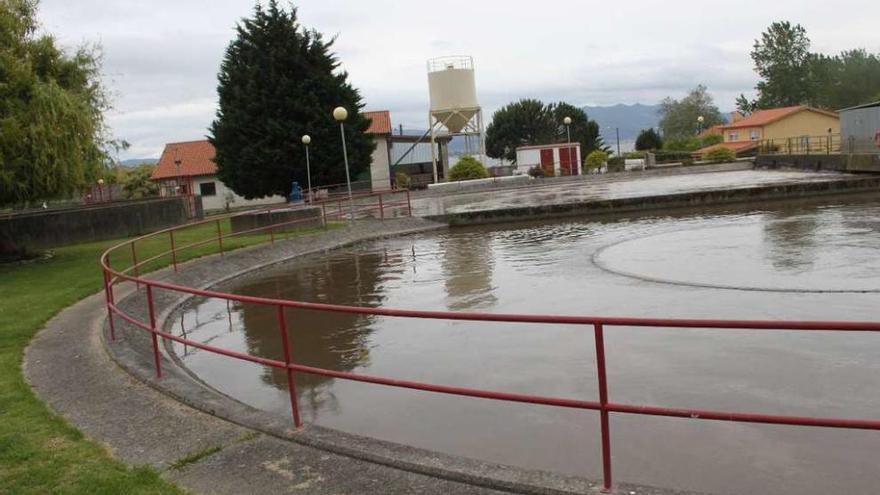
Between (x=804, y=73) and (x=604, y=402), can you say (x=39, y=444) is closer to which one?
(x=604, y=402)

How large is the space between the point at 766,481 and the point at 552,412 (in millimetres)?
2078

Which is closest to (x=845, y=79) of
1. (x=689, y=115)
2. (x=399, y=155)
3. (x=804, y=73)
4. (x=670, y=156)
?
(x=804, y=73)

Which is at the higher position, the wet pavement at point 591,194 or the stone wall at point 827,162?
the stone wall at point 827,162

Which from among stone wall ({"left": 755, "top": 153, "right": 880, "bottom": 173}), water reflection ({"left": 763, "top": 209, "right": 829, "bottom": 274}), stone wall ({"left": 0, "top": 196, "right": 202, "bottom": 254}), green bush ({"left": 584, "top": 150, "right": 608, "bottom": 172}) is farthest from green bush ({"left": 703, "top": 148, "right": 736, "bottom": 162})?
stone wall ({"left": 0, "top": 196, "right": 202, "bottom": 254})

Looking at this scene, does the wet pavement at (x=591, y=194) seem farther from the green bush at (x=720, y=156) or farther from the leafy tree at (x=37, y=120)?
the green bush at (x=720, y=156)

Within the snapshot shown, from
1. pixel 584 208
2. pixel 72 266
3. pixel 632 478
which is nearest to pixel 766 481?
pixel 632 478

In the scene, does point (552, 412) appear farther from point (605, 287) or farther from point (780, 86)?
point (780, 86)

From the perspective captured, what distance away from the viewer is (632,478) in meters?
5.20

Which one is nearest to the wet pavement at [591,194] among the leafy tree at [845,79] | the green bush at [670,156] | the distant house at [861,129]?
the distant house at [861,129]

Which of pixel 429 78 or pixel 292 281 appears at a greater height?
pixel 429 78

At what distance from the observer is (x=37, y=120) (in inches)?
645

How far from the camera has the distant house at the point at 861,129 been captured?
3359 centimetres

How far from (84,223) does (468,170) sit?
2745cm

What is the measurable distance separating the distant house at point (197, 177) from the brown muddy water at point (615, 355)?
1540 inches
